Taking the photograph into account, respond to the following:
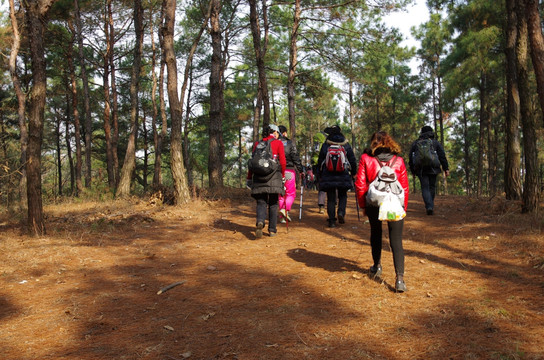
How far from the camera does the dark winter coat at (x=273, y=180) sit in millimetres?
7020

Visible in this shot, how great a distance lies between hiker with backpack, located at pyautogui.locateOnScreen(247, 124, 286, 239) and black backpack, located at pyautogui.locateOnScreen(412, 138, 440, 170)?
373 cm

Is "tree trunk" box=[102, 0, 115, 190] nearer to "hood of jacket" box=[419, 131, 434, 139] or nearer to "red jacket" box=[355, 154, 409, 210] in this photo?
"hood of jacket" box=[419, 131, 434, 139]

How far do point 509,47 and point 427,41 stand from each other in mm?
19376

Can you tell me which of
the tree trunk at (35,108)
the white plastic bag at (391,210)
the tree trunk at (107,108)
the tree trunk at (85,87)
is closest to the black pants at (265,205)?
the white plastic bag at (391,210)

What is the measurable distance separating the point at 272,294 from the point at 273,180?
3.01 metres

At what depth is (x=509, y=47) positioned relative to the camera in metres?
9.88

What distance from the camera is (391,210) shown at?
13.7ft

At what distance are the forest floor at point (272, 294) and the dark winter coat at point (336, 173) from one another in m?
0.93

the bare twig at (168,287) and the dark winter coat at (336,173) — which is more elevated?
the dark winter coat at (336,173)

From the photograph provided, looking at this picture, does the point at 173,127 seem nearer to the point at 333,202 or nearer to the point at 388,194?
the point at 333,202

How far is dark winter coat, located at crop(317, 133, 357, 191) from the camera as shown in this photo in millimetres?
8023

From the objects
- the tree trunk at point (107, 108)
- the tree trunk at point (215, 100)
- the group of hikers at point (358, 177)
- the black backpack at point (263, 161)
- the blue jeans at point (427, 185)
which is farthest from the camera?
the tree trunk at point (107, 108)

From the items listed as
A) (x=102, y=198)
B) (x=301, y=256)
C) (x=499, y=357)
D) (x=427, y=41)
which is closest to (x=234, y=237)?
(x=301, y=256)

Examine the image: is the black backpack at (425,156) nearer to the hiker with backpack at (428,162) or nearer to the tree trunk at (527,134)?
the hiker with backpack at (428,162)
